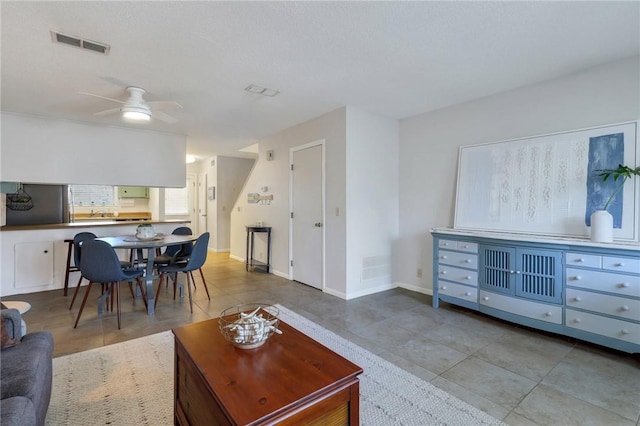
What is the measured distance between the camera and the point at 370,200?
420 centimetres

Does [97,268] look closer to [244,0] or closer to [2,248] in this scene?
[2,248]

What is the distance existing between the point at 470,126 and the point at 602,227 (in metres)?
1.80

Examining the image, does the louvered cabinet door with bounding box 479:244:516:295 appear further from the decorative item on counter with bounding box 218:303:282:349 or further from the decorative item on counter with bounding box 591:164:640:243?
the decorative item on counter with bounding box 218:303:282:349

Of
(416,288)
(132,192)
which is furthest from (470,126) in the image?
(132,192)

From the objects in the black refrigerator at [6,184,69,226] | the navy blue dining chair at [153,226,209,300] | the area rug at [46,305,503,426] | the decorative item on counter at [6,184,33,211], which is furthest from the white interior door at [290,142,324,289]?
the decorative item on counter at [6,184,33,211]

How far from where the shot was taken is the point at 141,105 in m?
3.09

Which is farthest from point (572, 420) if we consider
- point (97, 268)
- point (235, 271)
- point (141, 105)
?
point (235, 271)

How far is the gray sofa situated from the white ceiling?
201 centimetres

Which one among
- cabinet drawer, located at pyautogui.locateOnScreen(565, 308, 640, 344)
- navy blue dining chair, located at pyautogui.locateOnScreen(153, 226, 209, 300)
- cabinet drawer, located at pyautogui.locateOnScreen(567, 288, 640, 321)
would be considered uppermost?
navy blue dining chair, located at pyautogui.locateOnScreen(153, 226, 209, 300)

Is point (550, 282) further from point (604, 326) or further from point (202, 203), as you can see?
point (202, 203)

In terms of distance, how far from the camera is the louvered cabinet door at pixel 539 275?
105 inches

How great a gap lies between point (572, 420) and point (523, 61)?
276 cm

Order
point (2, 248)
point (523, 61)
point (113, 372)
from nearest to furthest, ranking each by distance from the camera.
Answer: point (113, 372)
point (523, 61)
point (2, 248)

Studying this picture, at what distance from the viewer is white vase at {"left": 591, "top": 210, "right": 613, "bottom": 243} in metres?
2.50
